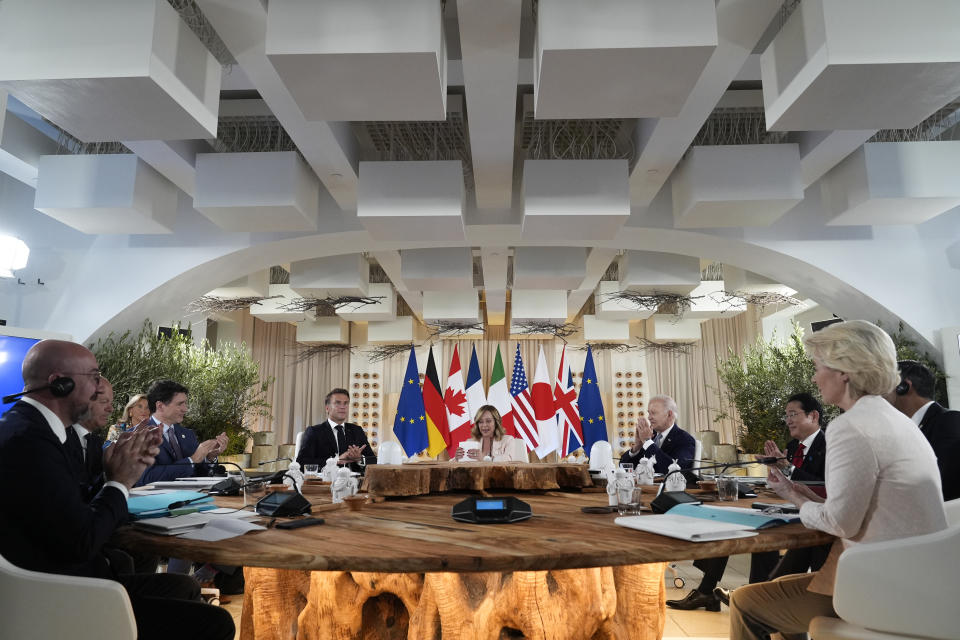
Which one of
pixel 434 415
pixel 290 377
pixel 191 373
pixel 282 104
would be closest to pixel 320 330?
pixel 290 377

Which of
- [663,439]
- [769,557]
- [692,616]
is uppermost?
[663,439]

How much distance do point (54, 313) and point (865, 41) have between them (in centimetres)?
693

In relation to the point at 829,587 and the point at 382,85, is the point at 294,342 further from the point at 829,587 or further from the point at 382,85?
the point at 829,587

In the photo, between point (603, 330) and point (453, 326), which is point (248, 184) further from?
point (603, 330)

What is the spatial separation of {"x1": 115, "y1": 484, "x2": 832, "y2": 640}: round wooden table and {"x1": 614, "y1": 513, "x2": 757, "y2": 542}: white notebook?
0.03m

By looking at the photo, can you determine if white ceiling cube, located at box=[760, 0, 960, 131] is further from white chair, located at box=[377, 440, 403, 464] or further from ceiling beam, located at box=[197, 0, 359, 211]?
white chair, located at box=[377, 440, 403, 464]

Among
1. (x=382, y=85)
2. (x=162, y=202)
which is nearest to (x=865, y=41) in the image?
(x=382, y=85)

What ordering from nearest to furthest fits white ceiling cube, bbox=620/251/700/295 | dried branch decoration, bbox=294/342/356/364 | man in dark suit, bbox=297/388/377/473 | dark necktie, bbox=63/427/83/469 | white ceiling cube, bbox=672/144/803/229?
dark necktie, bbox=63/427/83/469
white ceiling cube, bbox=672/144/803/229
man in dark suit, bbox=297/388/377/473
white ceiling cube, bbox=620/251/700/295
dried branch decoration, bbox=294/342/356/364

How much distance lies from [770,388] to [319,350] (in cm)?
894

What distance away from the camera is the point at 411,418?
30.4 feet

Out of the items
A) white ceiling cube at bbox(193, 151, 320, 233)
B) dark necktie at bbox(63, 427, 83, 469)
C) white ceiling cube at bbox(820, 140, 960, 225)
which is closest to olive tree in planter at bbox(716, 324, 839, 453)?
white ceiling cube at bbox(820, 140, 960, 225)

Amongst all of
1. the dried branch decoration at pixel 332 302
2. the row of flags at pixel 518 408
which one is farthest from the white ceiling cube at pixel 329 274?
the row of flags at pixel 518 408

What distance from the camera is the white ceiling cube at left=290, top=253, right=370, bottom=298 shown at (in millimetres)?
7836

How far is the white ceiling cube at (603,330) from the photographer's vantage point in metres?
11.7
